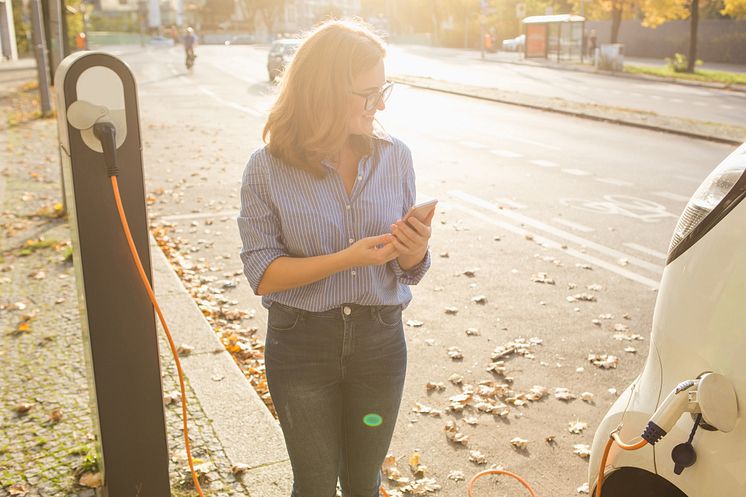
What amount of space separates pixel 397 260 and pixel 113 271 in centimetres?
104

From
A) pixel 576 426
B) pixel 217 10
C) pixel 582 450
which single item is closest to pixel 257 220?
pixel 582 450

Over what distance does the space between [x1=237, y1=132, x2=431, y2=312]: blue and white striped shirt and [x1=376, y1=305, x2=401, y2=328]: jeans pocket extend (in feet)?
0.11

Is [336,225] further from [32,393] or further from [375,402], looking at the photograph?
[32,393]

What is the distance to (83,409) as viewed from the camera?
430cm

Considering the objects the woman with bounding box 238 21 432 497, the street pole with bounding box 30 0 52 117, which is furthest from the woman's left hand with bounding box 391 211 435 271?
the street pole with bounding box 30 0 52 117

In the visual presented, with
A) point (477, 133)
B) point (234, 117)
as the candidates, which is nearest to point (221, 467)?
point (477, 133)

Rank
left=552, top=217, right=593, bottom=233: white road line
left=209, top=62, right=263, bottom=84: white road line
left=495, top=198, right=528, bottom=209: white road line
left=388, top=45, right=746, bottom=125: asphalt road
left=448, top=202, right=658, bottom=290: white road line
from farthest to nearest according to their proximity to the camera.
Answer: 1. left=209, top=62, right=263, bottom=84: white road line
2. left=388, top=45, right=746, bottom=125: asphalt road
3. left=495, top=198, right=528, bottom=209: white road line
4. left=552, top=217, right=593, bottom=233: white road line
5. left=448, top=202, right=658, bottom=290: white road line

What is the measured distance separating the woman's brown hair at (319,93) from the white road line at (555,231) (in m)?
5.46

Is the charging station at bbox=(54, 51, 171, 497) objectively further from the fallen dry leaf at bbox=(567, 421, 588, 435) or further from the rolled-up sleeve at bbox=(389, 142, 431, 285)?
the fallen dry leaf at bbox=(567, 421, 588, 435)

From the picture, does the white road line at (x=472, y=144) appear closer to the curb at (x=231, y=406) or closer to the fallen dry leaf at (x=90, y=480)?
the curb at (x=231, y=406)

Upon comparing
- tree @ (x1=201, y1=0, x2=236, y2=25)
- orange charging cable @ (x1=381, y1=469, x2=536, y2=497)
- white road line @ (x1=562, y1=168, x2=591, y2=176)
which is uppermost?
tree @ (x1=201, y1=0, x2=236, y2=25)

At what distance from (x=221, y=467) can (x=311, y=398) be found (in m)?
1.45

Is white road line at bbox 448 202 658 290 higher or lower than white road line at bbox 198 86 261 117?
lower

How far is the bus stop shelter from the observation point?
135 ft
